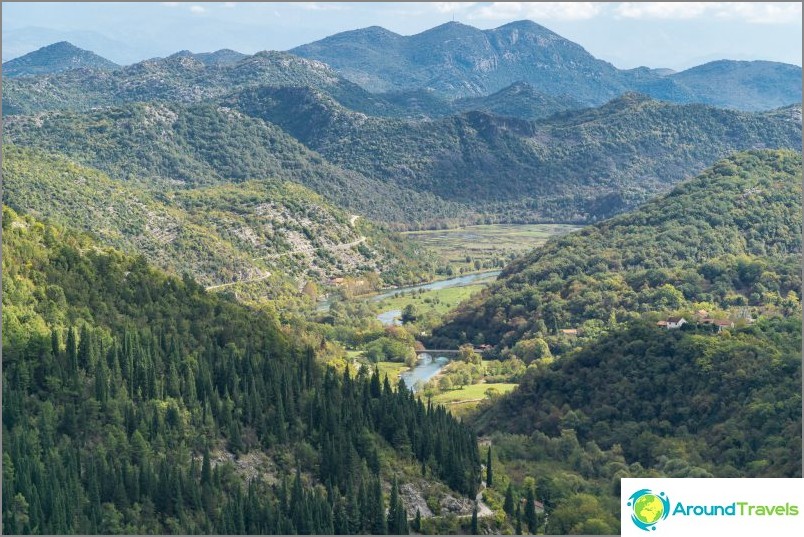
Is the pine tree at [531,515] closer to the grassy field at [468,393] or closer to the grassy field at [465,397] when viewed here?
the grassy field at [465,397]

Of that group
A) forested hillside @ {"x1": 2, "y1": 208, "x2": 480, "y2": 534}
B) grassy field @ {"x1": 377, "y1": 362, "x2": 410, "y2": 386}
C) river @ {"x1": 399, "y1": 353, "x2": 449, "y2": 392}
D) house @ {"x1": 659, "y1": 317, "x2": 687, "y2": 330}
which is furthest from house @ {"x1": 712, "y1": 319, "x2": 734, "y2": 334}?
forested hillside @ {"x1": 2, "y1": 208, "x2": 480, "y2": 534}

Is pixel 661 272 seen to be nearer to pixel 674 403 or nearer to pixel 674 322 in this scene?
pixel 674 322

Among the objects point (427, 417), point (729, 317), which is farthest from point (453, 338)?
point (427, 417)

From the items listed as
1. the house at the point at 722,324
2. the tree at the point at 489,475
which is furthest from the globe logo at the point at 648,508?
the house at the point at 722,324

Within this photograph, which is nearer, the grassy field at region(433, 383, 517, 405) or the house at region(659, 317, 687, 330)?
the house at region(659, 317, 687, 330)

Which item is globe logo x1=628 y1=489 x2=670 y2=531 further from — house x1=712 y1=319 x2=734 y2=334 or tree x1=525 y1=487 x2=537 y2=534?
house x1=712 y1=319 x2=734 y2=334
